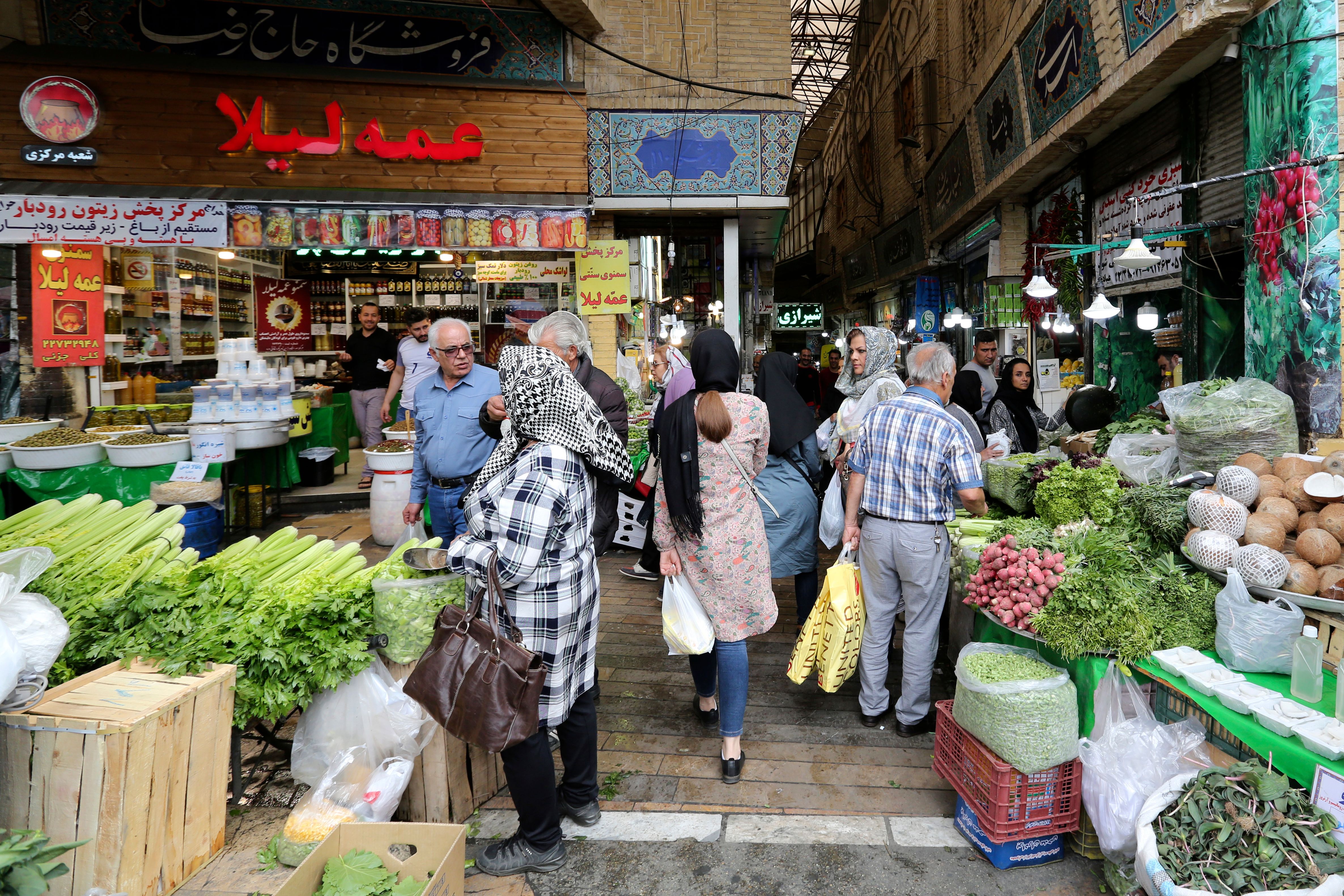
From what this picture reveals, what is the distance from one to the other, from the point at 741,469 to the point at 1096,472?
5.98 feet

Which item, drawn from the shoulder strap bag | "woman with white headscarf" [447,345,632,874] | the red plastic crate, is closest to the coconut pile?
the red plastic crate

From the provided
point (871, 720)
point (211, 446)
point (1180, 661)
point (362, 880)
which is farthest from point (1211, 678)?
point (211, 446)

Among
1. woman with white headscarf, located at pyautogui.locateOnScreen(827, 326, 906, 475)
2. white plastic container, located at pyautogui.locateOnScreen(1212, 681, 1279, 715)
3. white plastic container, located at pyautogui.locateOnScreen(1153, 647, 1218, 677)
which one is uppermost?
woman with white headscarf, located at pyautogui.locateOnScreen(827, 326, 906, 475)

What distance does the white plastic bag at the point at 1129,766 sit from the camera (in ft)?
8.13

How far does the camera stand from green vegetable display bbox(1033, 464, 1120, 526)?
3689 millimetres

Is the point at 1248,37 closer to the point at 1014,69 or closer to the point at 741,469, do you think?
the point at 1014,69

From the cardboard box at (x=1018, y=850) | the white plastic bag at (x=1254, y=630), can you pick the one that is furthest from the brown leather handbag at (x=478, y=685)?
the white plastic bag at (x=1254, y=630)

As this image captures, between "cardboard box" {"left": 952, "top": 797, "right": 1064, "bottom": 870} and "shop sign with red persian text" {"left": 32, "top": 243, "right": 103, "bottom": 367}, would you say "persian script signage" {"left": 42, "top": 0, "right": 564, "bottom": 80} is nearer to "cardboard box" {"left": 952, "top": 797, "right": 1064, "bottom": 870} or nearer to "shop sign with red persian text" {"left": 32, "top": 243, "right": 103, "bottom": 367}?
"shop sign with red persian text" {"left": 32, "top": 243, "right": 103, "bottom": 367}

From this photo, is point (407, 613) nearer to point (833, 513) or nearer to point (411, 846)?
point (411, 846)

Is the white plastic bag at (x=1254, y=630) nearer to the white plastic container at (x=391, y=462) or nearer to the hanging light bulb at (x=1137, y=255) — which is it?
the hanging light bulb at (x=1137, y=255)

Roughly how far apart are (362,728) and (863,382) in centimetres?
376

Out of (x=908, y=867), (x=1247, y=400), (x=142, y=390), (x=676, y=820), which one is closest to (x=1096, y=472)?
(x=1247, y=400)

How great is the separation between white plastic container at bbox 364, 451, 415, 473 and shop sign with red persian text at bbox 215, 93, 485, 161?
4081 mm

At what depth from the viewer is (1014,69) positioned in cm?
859
